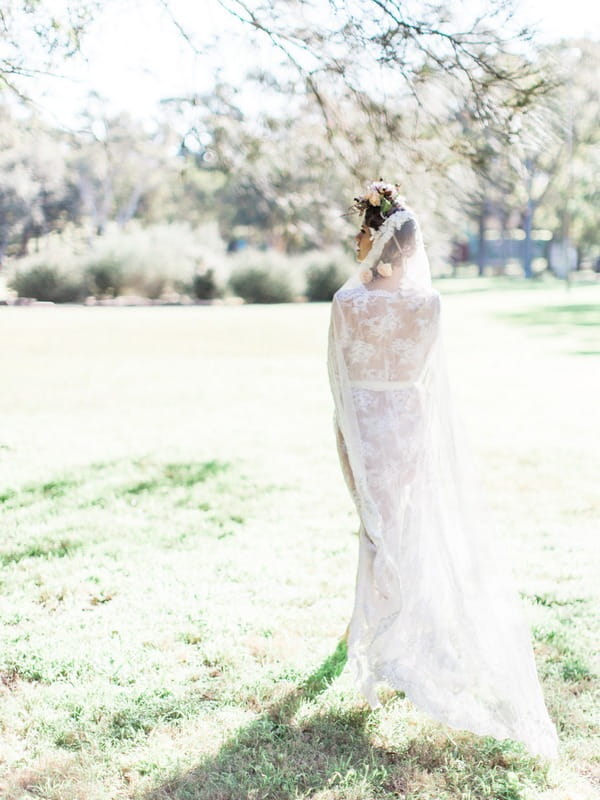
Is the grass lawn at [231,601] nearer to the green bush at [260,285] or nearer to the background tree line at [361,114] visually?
the background tree line at [361,114]

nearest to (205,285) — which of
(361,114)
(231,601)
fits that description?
(361,114)

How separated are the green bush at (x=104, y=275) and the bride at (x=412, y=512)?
2530 cm

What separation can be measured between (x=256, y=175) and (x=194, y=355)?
1003cm

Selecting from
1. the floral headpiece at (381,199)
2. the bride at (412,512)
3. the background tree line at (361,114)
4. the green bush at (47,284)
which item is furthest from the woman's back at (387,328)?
the green bush at (47,284)

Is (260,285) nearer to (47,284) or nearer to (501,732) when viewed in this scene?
(47,284)

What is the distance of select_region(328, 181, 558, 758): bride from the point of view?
3.14 meters

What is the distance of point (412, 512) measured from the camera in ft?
10.8

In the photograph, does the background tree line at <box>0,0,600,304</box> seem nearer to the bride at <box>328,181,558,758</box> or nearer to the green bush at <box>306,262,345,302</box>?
the bride at <box>328,181,558,758</box>

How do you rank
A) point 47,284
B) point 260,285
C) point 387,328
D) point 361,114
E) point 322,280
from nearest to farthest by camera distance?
point 387,328
point 361,114
point 47,284
point 260,285
point 322,280

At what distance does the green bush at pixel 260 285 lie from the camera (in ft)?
95.2

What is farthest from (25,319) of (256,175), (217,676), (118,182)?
(118,182)

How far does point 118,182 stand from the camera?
48969mm

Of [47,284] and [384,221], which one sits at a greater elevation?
[47,284]

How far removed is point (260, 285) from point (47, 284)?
6999 millimetres
